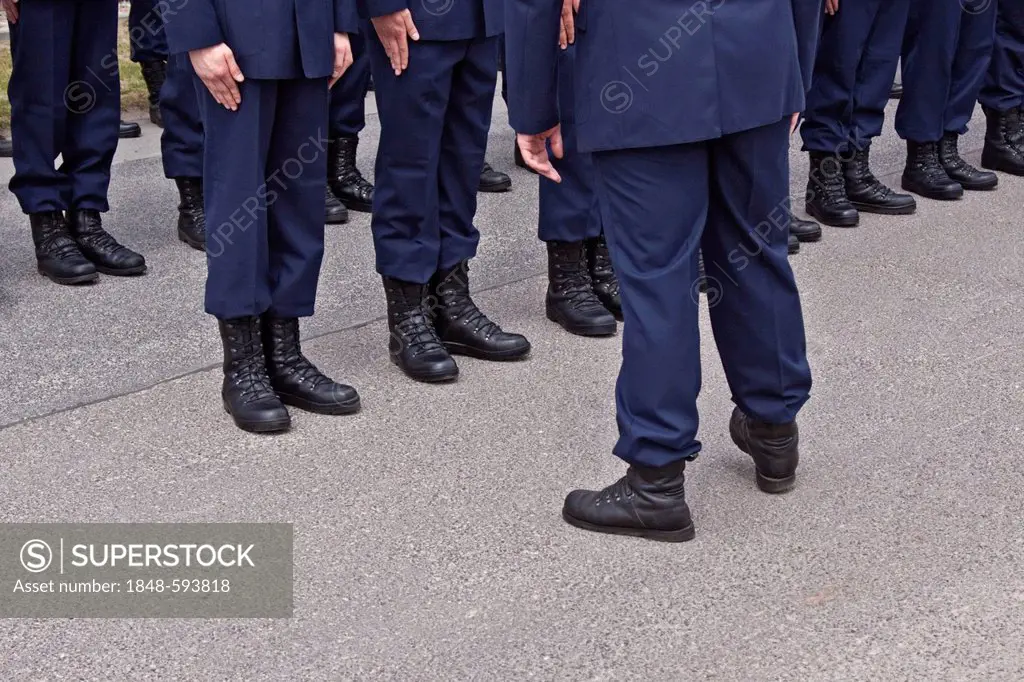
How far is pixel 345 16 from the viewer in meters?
3.32

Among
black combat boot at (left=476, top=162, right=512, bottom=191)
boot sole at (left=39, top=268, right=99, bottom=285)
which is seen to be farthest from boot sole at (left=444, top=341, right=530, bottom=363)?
black combat boot at (left=476, top=162, right=512, bottom=191)

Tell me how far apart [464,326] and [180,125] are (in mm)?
1418

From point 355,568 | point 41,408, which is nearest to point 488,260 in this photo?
point 41,408

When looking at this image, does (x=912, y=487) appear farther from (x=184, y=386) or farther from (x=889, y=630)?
(x=184, y=386)

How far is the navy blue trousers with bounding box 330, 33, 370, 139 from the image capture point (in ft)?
17.2

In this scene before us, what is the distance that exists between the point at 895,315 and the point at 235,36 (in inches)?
82.4

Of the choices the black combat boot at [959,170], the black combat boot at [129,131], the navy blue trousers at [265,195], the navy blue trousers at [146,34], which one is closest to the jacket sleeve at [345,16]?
the navy blue trousers at [265,195]

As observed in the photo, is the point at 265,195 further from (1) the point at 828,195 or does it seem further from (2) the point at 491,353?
(1) the point at 828,195

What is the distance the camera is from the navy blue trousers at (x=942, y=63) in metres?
5.47

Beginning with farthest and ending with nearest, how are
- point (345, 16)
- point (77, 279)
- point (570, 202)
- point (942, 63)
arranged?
point (942, 63)
point (77, 279)
point (570, 202)
point (345, 16)

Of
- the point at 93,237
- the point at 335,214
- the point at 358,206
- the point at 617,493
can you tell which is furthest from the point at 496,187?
the point at 617,493

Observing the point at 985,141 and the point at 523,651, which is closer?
the point at 523,651

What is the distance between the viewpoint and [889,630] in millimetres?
2570

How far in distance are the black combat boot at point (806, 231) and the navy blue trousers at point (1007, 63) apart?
1.41 metres
